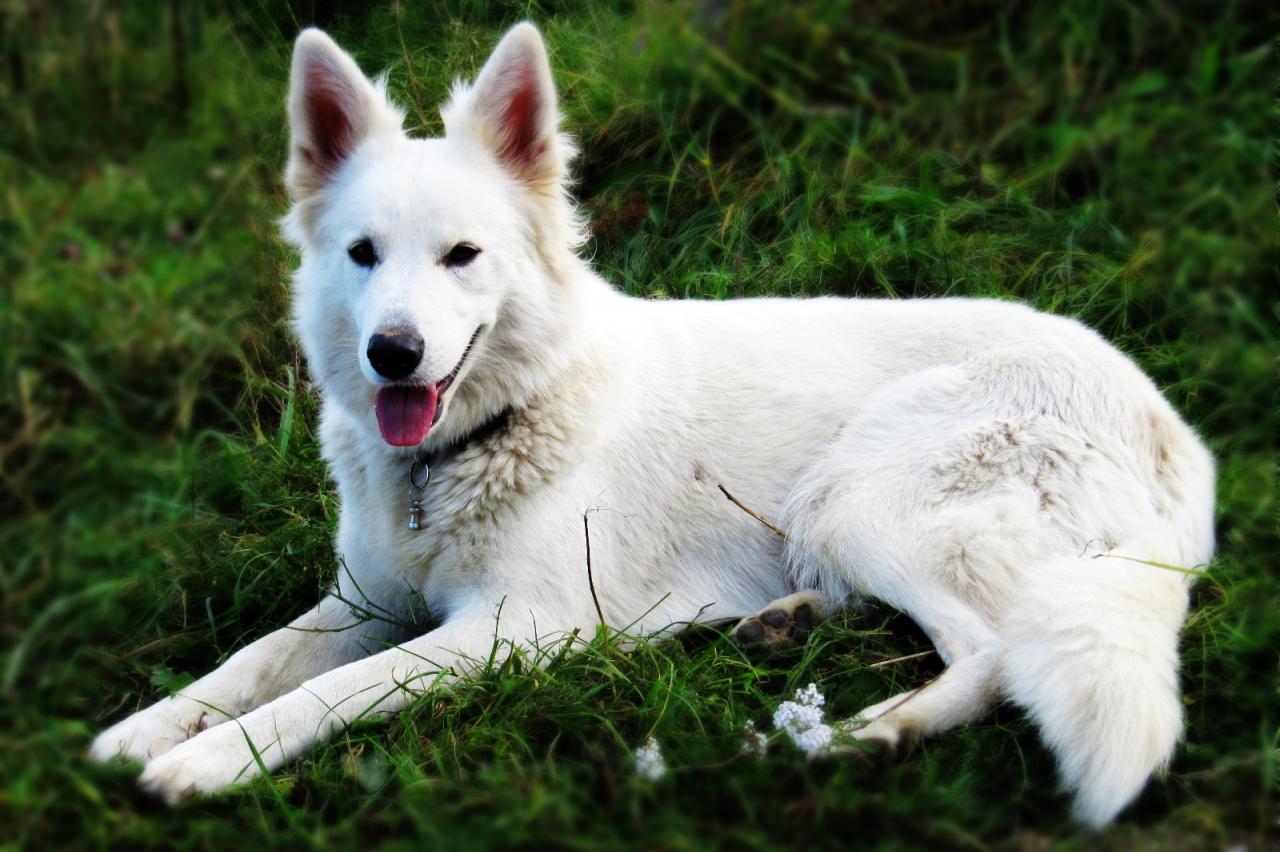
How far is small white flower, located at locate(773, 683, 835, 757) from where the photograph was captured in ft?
8.50

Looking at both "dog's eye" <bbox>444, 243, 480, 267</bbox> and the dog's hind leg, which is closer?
the dog's hind leg

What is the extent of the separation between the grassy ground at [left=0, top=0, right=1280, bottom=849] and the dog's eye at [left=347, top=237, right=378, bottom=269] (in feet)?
4.08

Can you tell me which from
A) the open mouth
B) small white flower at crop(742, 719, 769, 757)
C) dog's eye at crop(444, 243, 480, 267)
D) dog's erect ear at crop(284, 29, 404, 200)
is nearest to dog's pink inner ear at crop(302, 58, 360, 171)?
dog's erect ear at crop(284, 29, 404, 200)

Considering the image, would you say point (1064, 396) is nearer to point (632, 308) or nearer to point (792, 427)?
point (792, 427)

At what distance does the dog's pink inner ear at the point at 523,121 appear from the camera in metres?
3.22

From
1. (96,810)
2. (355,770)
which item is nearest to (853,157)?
(355,770)

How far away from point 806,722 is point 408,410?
1376 millimetres

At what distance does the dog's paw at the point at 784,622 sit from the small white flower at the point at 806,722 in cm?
37

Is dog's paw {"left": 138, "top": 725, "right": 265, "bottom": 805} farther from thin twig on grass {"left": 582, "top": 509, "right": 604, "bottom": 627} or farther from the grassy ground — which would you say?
thin twig on grass {"left": 582, "top": 509, "right": 604, "bottom": 627}

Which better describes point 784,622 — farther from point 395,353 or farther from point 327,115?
point 327,115

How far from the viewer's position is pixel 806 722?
8.76ft

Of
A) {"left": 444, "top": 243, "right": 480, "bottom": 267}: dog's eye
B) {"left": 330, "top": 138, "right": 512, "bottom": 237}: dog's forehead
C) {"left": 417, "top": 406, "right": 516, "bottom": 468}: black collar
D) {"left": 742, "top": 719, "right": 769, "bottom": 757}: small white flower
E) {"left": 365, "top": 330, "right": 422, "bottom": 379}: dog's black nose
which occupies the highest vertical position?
{"left": 330, "top": 138, "right": 512, "bottom": 237}: dog's forehead

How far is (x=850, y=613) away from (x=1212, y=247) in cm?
273

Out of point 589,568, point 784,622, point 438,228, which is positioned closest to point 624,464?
point 589,568
